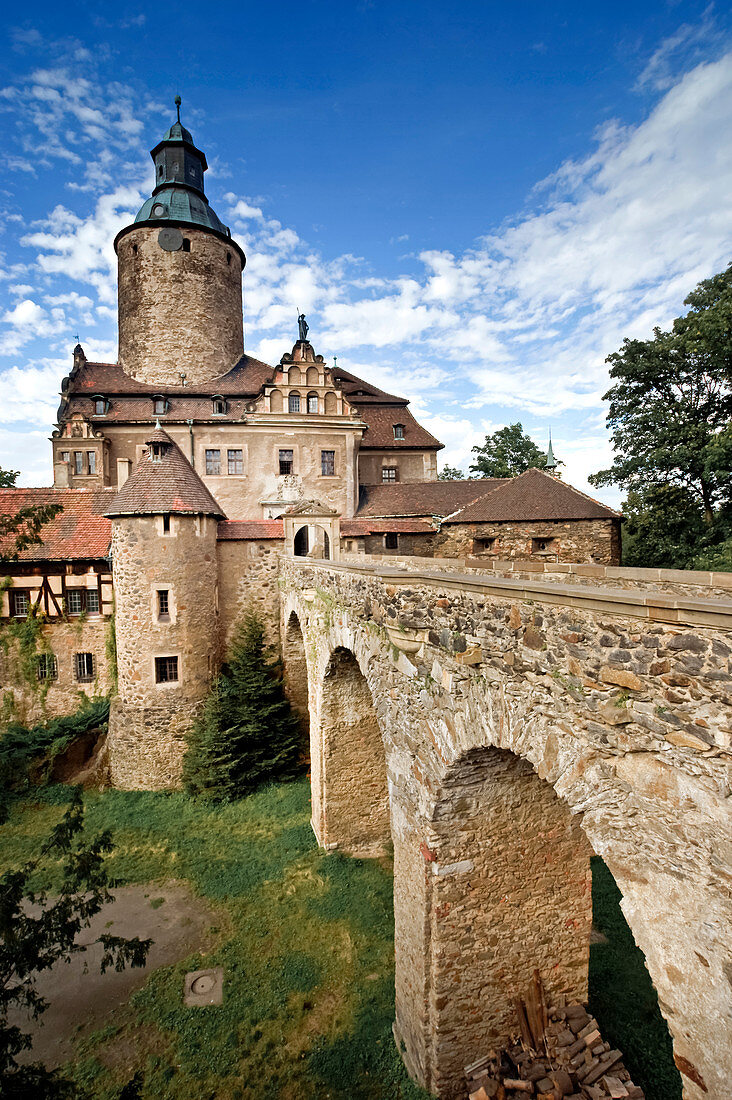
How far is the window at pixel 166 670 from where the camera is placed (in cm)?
1585

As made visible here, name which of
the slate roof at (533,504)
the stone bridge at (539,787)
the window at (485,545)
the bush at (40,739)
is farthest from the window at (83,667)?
the window at (485,545)

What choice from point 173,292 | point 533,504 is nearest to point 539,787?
point 533,504

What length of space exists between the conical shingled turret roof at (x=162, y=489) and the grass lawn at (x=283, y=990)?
8938mm

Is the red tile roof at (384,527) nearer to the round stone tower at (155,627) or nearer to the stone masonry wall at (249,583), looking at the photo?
the stone masonry wall at (249,583)

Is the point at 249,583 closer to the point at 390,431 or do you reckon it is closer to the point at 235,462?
the point at 235,462

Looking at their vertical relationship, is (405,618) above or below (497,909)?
above

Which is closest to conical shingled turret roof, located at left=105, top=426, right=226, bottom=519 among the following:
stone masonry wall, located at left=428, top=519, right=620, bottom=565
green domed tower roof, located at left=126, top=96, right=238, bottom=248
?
stone masonry wall, located at left=428, top=519, right=620, bottom=565

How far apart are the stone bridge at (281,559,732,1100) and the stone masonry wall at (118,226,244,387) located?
2140cm

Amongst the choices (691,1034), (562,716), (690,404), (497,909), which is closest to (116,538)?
(497,909)

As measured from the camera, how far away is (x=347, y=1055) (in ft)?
24.1

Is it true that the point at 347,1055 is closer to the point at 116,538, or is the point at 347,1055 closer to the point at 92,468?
the point at 116,538

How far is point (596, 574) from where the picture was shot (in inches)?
255

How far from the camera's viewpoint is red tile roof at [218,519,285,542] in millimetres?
18078

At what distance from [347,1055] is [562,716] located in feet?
23.5
